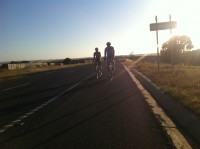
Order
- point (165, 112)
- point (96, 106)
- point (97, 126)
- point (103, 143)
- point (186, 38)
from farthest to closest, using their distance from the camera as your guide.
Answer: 1. point (186, 38)
2. point (96, 106)
3. point (165, 112)
4. point (97, 126)
5. point (103, 143)

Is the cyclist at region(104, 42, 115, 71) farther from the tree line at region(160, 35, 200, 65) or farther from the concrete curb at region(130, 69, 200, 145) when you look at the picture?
the tree line at region(160, 35, 200, 65)

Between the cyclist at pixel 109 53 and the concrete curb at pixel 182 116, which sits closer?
the concrete curb at pixel 182 116

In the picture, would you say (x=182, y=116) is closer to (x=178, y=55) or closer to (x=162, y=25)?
(x=162, y=25)

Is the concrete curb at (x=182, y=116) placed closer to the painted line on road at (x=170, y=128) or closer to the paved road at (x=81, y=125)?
the painted line on road at (x=170, y=128)

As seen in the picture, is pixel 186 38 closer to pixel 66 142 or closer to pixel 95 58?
pixel 95 58

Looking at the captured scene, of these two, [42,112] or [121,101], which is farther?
[121,101]

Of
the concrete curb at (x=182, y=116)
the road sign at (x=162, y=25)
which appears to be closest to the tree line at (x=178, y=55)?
the road sign at (x=162, y=25)

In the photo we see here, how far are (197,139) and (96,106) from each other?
489 cm


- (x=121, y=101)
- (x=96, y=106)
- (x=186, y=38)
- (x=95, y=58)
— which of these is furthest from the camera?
(x=186, y=38)

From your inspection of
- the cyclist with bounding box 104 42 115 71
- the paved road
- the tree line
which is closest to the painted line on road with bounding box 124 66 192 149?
the paved road

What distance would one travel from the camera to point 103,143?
257 inches

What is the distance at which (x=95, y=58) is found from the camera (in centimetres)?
2689

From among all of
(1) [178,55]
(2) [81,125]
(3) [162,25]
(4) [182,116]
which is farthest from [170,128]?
(1) [178,55]

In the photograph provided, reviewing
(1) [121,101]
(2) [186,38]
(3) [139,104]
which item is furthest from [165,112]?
(2) [186,38]
